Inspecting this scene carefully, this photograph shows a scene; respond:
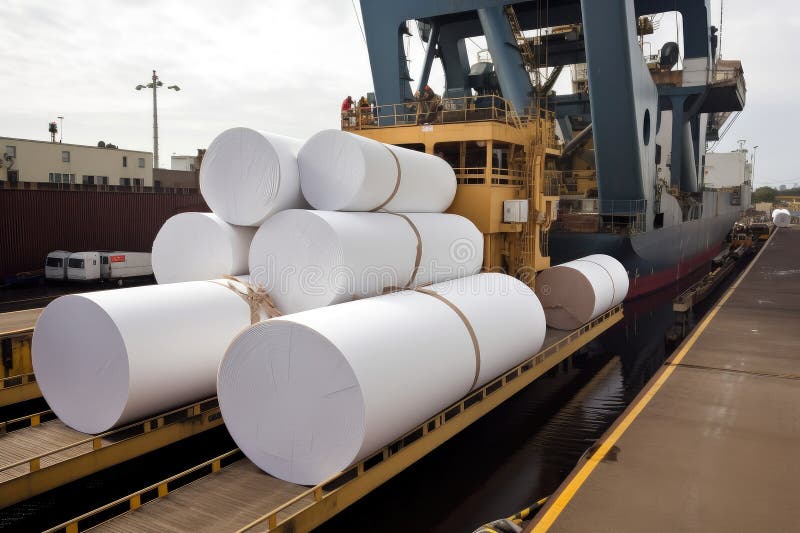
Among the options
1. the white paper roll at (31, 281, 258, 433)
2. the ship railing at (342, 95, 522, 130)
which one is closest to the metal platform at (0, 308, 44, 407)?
the white paper roll at (31, 281, 258, 433)

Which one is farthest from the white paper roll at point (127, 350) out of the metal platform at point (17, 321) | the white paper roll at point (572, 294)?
the white paper roll at point (572, 294)

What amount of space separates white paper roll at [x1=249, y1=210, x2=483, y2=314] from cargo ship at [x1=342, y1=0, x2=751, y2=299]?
3959 mm

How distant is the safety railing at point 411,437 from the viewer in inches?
213

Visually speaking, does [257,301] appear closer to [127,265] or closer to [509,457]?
[509,457]

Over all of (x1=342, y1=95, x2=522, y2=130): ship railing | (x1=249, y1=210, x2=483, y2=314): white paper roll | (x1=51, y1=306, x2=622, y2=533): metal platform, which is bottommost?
(x1=51, y1=306, x2=622, y2=533): metal platform

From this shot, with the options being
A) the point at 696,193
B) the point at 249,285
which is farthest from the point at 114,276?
the point at 696,193

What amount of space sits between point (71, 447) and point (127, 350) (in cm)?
128

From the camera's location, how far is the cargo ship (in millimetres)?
12984

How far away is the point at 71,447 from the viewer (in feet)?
22.1

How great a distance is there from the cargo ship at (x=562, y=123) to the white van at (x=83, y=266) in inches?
529

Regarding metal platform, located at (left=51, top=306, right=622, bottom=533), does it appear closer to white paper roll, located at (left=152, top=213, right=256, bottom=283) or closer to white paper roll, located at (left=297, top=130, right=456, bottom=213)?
white paper roll, located at (left=297, top=130, right=456, bottom=213)

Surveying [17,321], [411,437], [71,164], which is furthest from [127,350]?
[71,164]

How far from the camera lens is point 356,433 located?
576cm

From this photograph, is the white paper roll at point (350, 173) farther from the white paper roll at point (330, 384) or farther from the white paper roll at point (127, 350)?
the white paper roll at point (127, 350)
